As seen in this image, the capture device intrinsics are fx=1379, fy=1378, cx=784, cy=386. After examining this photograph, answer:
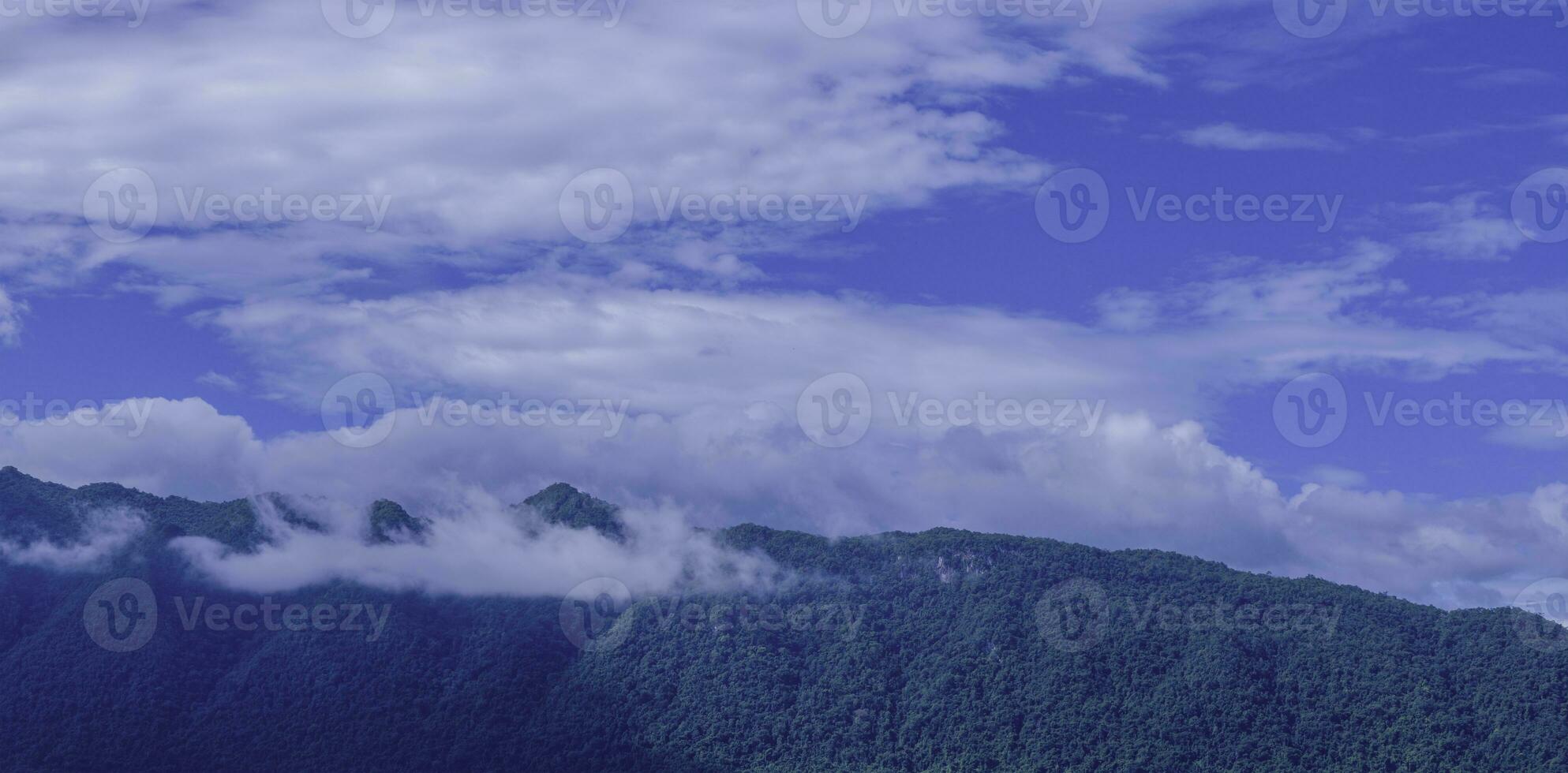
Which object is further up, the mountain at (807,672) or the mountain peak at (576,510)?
the mountain peak at (576,510)

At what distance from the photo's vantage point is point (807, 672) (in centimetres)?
14075

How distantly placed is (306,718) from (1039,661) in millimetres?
70535

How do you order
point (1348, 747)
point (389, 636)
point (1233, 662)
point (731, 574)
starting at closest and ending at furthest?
1. point (1348, 747)
2. point (1233, 662)
3. point (389, 636)
4. point (731, 574)

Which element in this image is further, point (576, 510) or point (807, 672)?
point (576, 510)

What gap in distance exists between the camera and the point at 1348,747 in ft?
387

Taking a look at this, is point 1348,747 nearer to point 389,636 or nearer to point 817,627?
point 817,627

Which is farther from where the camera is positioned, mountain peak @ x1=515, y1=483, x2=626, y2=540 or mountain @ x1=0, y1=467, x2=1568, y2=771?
mountain peak @ x1=515, y1=483, x2=626, y2=540

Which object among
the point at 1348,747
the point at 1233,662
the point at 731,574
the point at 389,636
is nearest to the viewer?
the point at 1348,747

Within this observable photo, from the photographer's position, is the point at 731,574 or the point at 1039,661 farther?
the point at 731,574

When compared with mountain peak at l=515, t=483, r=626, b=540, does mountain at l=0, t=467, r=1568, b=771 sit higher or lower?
lower

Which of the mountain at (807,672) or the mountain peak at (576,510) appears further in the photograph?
the mountain peak at (576,510)

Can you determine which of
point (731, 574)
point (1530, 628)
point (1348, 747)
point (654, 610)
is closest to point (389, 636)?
point (654, 610)

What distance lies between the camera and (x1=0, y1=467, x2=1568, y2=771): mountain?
12212 centimetres

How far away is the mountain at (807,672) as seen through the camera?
401ft
